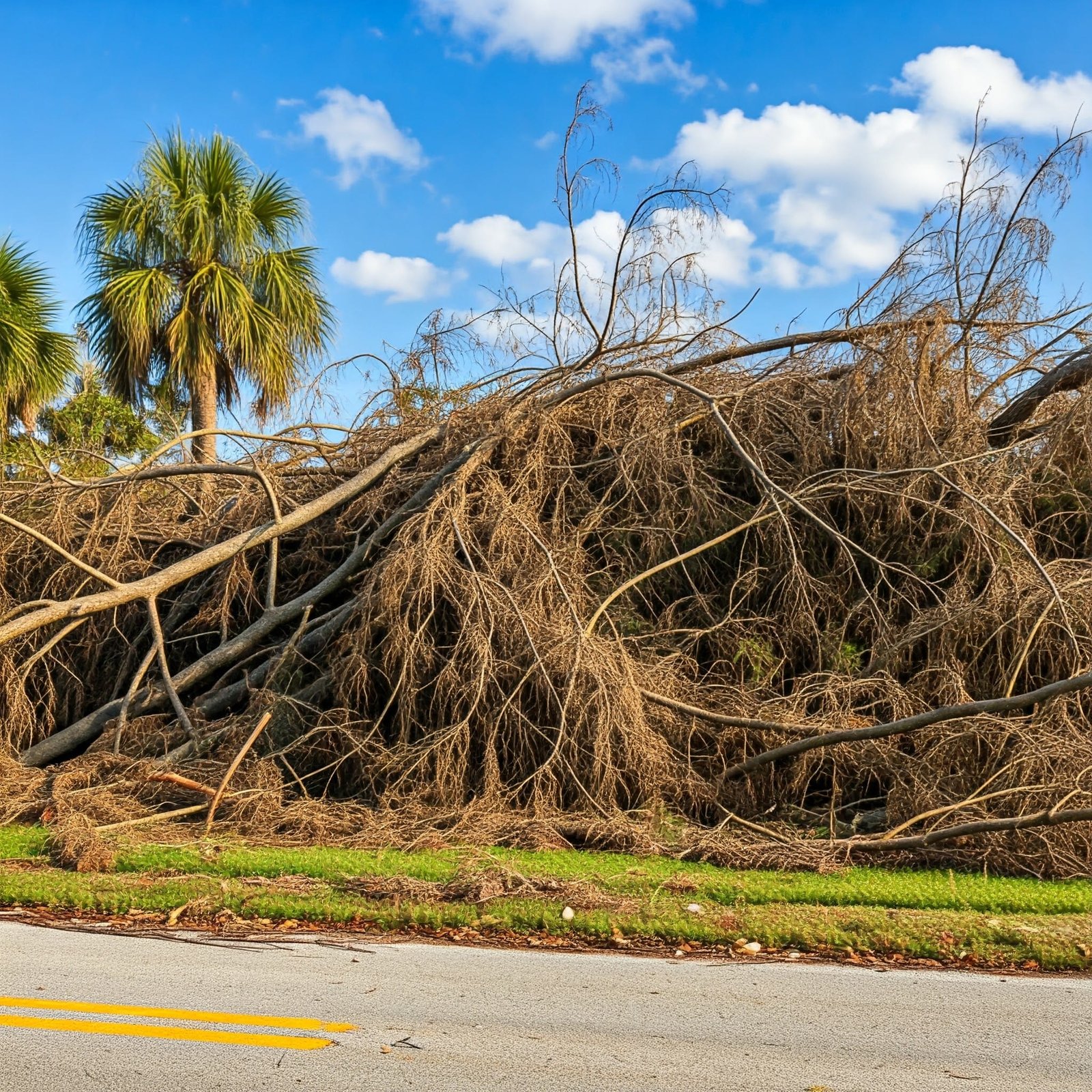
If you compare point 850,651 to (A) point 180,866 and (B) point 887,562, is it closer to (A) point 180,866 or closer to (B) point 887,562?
(B) point 887,562

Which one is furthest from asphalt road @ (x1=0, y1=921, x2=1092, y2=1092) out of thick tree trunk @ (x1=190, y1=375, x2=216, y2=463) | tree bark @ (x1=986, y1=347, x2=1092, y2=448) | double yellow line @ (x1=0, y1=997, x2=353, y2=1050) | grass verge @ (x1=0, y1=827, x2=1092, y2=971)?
thick tree trunk @ (x1=190, y1=375, x2=216, y2=463)

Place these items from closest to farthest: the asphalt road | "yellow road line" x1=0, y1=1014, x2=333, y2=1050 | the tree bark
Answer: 1. the asphalt road
2. "yellow road line" x1=0, y1=1014, x2=333, y2=1050
3. the tree bark

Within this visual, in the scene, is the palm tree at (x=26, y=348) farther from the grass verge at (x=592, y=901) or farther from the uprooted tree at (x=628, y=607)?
the grass verge at (x=592, y=901)

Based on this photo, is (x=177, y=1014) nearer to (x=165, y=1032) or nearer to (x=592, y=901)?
(x=165, y=1032)

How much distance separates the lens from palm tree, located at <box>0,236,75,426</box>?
55.6 feet

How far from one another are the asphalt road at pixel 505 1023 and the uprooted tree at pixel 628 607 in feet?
8.02

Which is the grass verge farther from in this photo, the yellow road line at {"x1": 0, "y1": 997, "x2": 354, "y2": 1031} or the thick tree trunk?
the thick tree trunk

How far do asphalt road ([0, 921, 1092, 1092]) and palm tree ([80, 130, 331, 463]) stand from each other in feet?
42.5

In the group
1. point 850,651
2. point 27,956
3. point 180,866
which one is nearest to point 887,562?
point 850,651

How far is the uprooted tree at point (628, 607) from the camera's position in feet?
28.3

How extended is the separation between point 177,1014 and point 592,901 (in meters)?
2.54

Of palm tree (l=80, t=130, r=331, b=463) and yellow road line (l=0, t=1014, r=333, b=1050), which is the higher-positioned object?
palm tree (l=80, t=130, r=331, b=463)

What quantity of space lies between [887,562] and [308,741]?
18.0 ft

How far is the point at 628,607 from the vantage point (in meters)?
10.6
